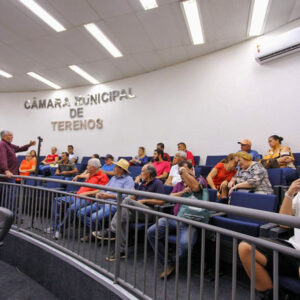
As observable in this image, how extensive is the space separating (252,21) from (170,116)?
2.88 meters

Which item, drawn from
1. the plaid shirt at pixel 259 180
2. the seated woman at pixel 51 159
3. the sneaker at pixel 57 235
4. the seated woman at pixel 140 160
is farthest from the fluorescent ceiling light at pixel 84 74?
the plaid shirt at pixel 259 180

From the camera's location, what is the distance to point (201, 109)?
19.3 ft

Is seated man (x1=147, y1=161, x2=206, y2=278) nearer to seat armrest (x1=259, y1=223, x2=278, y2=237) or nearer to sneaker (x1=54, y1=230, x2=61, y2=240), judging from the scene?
seat armrest (x1=259, y1=223, x2=278, y2=237)

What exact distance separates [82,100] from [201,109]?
14.6 ft

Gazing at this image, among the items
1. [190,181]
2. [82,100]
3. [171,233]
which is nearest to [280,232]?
[190,181]

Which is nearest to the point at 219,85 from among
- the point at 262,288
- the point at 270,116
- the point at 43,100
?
the point at 270,116

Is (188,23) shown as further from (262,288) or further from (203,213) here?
(262,288)

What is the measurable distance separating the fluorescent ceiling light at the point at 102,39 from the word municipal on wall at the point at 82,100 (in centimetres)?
164

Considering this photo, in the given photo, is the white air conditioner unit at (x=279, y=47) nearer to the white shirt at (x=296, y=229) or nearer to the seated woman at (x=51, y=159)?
the white shirt at (x=296, y=229)

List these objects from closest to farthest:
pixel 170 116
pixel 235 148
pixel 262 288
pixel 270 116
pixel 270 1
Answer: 1. pixel 262 288
2. pixel 270 1
3. pixel 270 116
4. pixel 235 148
5. pixel 170 116

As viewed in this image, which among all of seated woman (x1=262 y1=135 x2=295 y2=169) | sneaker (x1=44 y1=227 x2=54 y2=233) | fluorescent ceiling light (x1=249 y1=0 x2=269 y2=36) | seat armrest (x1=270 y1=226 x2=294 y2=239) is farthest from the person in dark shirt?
fluorescent ceiling light (x1=249 y1=0 x2=269 y2=36)

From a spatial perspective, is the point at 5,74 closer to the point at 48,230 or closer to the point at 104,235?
the point at 48,230

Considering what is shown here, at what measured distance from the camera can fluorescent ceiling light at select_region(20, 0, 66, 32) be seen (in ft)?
13.4

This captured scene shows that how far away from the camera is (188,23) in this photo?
178 inches
